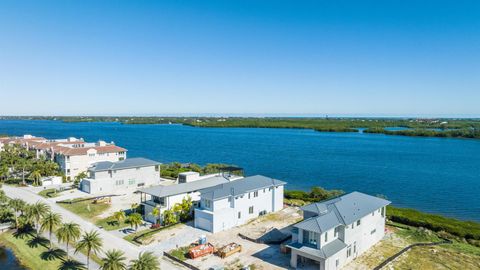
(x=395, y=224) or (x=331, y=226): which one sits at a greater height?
(x=331, y=226)

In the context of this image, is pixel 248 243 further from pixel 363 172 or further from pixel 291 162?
pixel 291 162

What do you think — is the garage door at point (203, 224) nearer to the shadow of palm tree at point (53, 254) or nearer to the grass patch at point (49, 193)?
the shadow of palm tree at point (53, 254)

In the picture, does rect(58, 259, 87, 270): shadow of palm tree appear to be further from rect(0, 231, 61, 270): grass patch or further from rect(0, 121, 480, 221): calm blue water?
rect(0, 121, 480, 221): calm blue water

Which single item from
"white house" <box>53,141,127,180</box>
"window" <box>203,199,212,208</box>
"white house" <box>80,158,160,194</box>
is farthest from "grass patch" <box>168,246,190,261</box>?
"white house" <box>53,141,127,180</box>

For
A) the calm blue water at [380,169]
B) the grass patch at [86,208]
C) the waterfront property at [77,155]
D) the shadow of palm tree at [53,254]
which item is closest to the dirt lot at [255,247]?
the shadow of palm tree at [53,254]

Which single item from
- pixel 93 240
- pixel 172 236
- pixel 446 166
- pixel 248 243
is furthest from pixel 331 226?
pixel 446 166

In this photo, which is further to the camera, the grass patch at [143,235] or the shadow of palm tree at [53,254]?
the grass patch at [143,235]

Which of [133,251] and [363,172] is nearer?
[133,251]

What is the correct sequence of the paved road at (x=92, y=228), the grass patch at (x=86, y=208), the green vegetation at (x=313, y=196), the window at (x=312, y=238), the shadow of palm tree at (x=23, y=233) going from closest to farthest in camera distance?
1. the window at (x=312, y=238)
2. the paved road at (x=92, y=228)
3. the shadow of palm tree at (x=23, y=233)
4. the grass patch at (x=86, y=208)
5. the green vegetation at (x=313, y=196)
